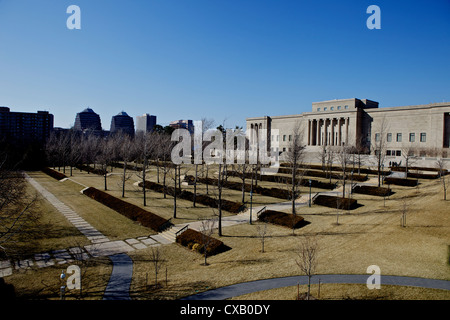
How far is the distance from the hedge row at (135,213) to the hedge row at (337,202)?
622 inches

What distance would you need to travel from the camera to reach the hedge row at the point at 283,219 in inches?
866

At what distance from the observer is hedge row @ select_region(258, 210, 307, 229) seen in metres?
22.0

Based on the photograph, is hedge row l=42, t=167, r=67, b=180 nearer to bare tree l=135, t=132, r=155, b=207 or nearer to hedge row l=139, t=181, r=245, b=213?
bare tree l=135, t=132, r=155, b=207

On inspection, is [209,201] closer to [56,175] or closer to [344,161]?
[344,161]

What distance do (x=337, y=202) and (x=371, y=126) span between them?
164ft

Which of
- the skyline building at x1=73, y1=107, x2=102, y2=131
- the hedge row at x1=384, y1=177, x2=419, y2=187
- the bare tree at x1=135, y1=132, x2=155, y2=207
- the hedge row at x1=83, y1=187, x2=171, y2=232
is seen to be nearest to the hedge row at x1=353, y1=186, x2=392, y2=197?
the hedge row at x1=384, y1=177, x2=419, y2=187

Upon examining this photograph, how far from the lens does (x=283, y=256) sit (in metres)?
16.3

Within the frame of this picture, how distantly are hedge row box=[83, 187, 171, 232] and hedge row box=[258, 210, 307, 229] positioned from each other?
8.53 m

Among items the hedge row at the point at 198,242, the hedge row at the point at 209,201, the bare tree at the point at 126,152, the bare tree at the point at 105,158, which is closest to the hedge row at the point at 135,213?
the bare tree at the point at 126,152

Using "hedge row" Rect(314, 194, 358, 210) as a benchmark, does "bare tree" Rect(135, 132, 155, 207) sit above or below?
above

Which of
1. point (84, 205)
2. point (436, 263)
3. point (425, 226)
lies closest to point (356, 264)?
point (436, 263)

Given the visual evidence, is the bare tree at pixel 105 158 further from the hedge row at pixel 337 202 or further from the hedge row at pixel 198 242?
the hedge row at pixel 337 202

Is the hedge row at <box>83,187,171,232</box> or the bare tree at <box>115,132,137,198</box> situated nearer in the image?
the hedge row at <box>83,187,171,232</box>

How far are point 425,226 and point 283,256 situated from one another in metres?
11.3
